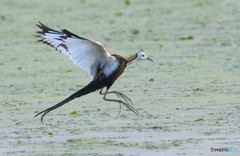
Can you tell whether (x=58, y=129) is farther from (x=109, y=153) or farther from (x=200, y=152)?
(x=200, y=152)

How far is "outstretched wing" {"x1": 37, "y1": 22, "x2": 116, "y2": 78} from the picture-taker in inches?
301

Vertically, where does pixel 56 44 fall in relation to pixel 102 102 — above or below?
above

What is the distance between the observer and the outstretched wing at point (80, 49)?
7639 mm

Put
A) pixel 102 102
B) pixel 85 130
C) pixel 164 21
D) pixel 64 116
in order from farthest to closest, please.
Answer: pixel 164 21
pixel 102 102
pixel 64 116
pixel 85 130

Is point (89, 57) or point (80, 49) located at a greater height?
point (80, 49)

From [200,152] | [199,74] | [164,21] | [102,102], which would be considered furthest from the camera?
[164,21]

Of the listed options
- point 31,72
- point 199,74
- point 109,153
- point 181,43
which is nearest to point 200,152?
point 109,153

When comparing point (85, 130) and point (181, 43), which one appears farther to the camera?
point (181, 43)

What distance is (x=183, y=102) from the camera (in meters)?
8.92

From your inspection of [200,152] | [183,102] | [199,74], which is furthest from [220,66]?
[200,152]

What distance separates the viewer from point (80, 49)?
778cm

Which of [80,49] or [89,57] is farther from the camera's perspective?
[89,57]

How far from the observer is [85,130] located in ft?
25.0

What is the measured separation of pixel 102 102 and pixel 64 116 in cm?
91
